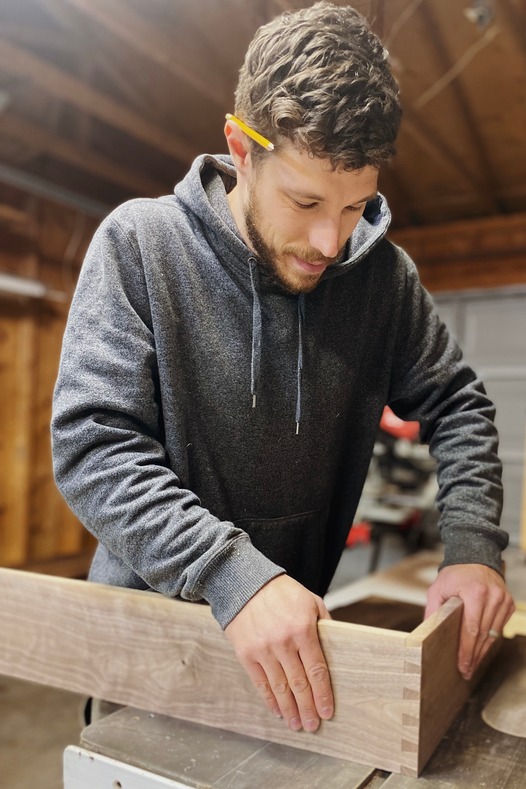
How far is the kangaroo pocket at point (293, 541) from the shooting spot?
1.02 m

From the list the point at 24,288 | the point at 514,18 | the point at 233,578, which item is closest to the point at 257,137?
the point at 233,578

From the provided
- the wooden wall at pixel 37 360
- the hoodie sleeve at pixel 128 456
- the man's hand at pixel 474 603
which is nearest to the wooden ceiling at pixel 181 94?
the wooden wall at pixel 37 360

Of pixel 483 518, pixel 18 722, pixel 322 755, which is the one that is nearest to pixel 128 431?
pixel 322 755

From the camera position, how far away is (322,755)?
2.53 feet

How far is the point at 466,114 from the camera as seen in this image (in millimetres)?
3660

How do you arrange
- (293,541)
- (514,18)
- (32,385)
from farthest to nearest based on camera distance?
(32,385)
(514,18)
(293,541)

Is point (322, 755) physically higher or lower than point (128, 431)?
lower

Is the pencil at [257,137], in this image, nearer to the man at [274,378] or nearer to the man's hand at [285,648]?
the man at [274,378]

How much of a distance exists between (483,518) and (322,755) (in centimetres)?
43

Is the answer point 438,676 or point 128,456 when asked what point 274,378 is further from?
point 438,676

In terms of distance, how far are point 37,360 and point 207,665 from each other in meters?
3.98

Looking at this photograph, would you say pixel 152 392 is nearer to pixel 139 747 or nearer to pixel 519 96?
pixel 139 747

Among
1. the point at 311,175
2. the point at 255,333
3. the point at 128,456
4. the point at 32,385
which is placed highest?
the point at 311,175

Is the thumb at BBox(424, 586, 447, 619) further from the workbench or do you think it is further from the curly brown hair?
the curly brown hair
